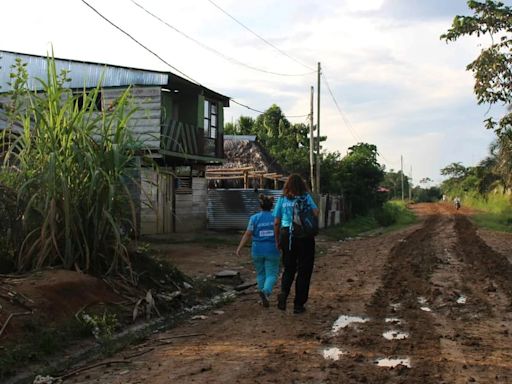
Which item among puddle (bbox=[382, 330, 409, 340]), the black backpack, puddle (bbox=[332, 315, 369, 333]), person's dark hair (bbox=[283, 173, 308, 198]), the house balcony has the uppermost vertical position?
the house balcony

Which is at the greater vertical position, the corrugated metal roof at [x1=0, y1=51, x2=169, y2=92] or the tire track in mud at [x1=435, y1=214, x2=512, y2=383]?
the corrugated metal roof at [x1=0, y1=51, x2=169, y2=92]

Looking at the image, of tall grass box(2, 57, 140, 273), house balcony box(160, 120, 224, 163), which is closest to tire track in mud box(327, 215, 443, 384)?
tall grass box(2, 57, 140, 273)

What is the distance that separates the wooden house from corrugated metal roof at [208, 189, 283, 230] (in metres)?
0.44

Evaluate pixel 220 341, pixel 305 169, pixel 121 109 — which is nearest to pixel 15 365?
pixel 220 341

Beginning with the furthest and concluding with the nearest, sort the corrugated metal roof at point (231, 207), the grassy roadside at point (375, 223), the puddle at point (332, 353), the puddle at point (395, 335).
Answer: the grassy roadside at point (375, 223) → the corrugated metal roof at point (231, 207) → the puddle at point (395, 335) → the puddle at point (332, 353)

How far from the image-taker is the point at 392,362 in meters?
4.98

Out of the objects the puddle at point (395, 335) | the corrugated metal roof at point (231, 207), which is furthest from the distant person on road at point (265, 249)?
the corrugated metal roof at point (231, 207)

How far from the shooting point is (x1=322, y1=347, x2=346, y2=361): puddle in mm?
5180

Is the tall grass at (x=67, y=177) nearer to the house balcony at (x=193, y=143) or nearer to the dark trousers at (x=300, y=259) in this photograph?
the dark trousers at (x=300, y=259)

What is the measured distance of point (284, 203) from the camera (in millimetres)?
7727

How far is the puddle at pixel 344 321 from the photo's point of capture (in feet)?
21.2

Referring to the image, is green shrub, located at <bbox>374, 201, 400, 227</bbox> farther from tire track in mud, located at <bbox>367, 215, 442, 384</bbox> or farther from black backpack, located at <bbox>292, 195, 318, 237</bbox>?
black backpack, located at <bbox>292, 195, 318, 237</bbox>

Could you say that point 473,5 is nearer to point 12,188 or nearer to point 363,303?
point 363,303

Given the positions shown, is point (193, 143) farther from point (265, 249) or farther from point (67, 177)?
point (67, 177)
